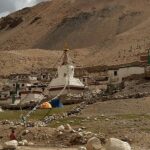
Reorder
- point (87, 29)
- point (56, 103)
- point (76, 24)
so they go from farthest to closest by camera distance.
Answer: point (76, 24) < point (87, 29) < point (56, 103)

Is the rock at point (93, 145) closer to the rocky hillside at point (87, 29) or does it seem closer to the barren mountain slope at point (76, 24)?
the rocky hillside at point (87, 29)

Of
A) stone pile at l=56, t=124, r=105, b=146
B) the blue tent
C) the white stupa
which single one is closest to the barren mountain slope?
the white stupa

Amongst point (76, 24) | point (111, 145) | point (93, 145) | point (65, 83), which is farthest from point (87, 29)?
point (111, 145)

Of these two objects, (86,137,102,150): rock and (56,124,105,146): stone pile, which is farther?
(56,124,105,146): stone pile

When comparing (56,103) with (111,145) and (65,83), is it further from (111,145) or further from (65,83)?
(111,145)

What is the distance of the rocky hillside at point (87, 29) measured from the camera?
115 metres

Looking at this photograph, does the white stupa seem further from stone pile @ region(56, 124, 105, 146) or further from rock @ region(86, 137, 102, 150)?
rock @ region(86, 137, 102, 150)

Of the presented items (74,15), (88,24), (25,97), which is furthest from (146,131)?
(74,15)

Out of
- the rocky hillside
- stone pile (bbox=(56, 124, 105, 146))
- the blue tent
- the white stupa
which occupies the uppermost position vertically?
the rocky hillside

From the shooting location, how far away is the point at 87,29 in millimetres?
145750

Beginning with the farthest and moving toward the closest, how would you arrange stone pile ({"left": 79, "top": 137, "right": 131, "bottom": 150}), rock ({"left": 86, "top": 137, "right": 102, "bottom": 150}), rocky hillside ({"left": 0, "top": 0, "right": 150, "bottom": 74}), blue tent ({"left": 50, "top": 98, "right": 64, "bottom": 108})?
1. rocky hillside ({"left": 0, "top": 0, "right": 150, "bottom": 74})
2. blue tent ({"left": 50, "top": 98, "right": 64, "bottom": 108})
3. rock ({"left": 86, "top": 137, "right": 102, "bottom": 150})
4. stone pile ({"left": 79, "top": 137, "right": 131, "bottom": 150})

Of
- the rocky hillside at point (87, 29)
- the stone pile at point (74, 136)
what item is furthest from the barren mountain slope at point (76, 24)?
the stone pile at point (74, 136)

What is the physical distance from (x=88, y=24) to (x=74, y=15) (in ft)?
40.7

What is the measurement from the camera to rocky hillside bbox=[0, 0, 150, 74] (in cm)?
11462
